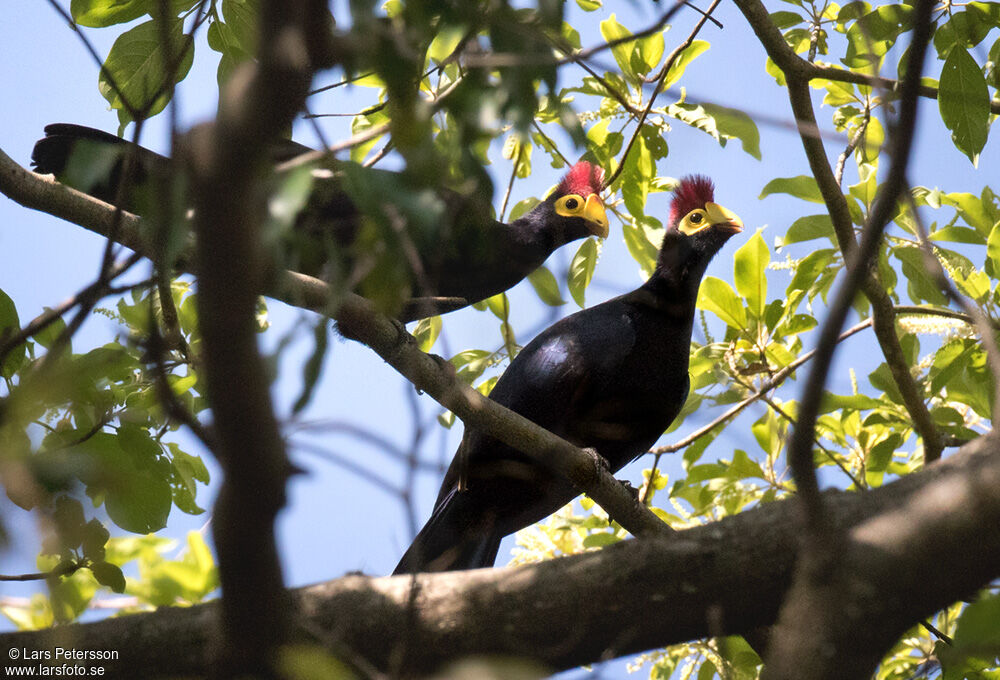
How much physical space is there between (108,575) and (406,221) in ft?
5.07

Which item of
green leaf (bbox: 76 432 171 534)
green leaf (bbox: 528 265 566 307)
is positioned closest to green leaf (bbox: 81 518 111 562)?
green leaf (bbox: 76 432 171 534)

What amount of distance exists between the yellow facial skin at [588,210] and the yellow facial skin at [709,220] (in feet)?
1.12

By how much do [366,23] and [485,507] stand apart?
2563mm

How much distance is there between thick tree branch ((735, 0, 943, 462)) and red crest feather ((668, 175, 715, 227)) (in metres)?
1.05

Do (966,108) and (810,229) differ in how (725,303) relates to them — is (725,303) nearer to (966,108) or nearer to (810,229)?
(810,229)

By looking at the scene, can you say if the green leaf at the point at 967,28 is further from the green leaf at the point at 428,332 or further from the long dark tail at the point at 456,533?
the long dark tail at the point at 456,533

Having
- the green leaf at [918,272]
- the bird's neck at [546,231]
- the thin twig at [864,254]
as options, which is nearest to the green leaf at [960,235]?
the green leaf at [918,272]

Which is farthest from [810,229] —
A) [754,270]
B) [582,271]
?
[582,271]

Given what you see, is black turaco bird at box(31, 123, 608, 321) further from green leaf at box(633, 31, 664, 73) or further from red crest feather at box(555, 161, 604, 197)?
green leaf at box(633, 31, 664, 73)

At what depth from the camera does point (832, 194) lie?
2.82 metres

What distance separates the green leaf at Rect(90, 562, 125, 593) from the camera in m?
2.09

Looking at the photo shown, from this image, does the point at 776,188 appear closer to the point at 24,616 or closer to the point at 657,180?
the point at 657,180

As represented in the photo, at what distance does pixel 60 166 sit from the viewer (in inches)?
114

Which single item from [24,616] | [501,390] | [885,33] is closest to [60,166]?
[24,616]
